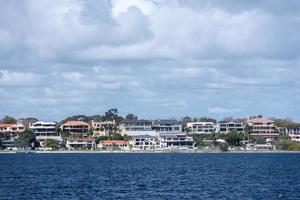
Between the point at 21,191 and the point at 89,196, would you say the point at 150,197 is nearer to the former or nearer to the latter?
the point at 89,196

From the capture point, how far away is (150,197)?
227 ft

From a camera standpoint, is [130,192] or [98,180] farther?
[98,180]

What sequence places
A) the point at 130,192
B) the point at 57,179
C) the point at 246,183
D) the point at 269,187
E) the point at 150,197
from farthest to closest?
the point at 57,179, the point at 246,183, the point at 269,187, the point at 130,192, the point at 150,197

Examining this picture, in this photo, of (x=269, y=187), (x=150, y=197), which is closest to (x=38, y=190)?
(x=150, y=197)

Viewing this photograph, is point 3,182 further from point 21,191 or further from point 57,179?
point 21,191

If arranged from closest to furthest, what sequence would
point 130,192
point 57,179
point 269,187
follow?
1. point 130,192
2. point 269,187
3. point 57,179

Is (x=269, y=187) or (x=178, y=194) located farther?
(x=269, y=187)

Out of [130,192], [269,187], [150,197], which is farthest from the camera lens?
[269,187]

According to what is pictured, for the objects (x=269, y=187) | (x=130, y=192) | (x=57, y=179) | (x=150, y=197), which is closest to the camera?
(x=150, y=197)

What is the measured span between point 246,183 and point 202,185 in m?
6.80

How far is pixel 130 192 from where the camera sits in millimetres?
75125

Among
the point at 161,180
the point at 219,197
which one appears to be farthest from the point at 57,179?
the point at 219,197

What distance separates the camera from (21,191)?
76188 millimetres

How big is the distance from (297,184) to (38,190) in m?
30.9
